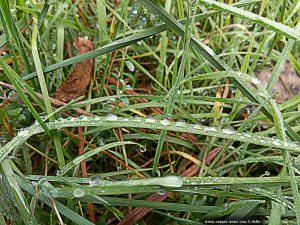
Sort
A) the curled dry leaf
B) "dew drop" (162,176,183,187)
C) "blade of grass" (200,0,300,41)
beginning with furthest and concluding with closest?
the curled dry leaf
"blade of grass" (200,0,300,41)
"dew drop" (162,176,183,187)

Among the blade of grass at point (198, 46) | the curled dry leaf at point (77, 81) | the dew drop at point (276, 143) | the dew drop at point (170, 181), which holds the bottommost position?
the dew drop at point (170, 181)

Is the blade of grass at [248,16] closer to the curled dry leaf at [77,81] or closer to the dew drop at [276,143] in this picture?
the dew drop at [276,143]

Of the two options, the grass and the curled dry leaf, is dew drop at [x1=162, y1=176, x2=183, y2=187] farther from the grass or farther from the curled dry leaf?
the curled dry leaf

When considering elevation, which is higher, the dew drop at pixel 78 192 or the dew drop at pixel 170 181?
the dew drop at pixel 170 181

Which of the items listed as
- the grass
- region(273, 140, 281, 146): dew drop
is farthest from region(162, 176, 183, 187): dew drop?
region(273, 140, 281, 146): dew drop

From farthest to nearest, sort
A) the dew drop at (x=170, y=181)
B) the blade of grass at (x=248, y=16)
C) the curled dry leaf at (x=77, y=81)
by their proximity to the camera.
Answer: the curled dry leaf at (x=77, y=81) → the blade of grass at (x=248, y=16) → the dew drop at (x=170, y=181)

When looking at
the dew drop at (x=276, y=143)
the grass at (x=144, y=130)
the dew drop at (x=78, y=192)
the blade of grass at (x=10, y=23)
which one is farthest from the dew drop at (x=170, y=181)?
the blade of grass at (x=10, y=23)

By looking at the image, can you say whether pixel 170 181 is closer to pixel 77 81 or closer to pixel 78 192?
pixel 78 192
